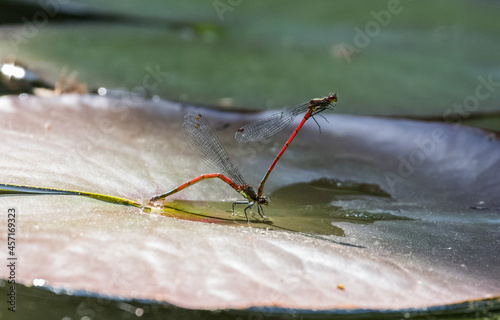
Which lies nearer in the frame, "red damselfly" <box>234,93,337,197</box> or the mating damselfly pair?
the mating damselfly pair

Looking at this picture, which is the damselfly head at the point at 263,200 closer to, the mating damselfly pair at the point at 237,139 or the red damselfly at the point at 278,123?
the mating damselfly pair at the point at 237,139

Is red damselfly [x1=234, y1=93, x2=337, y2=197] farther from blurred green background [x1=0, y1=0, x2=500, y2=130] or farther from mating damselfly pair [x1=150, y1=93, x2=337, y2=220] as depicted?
blurred green background [x1=0, y1=0, x2=500, y2=130]

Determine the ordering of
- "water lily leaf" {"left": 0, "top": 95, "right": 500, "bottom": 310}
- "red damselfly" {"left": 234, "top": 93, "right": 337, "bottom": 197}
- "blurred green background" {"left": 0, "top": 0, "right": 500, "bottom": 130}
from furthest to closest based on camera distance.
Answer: "blurred green background" {"left": 0, "top": 0, "right": 500, "bottom": 130}, "red damselfly" {"left": 234, "top": 93, "right": 337, "bottom": 197}, "water lily leaf" {"left": 0, "top": 95, "right": 500, "bottom": 310}

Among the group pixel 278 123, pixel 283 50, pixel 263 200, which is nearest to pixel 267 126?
pixel 278 123

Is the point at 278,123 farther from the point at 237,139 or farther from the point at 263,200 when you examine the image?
the point at 263,200

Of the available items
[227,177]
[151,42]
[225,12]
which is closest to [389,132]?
[227,177]

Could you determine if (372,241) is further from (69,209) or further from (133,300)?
(69,209)

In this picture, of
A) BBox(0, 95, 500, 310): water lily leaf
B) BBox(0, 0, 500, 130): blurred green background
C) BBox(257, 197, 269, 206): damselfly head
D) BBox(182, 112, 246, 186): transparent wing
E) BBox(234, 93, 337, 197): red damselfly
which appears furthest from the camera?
BBox(0, 0, 500, 130): blurred green background

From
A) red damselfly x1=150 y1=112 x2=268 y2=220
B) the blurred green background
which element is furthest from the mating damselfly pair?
the blurred green background
